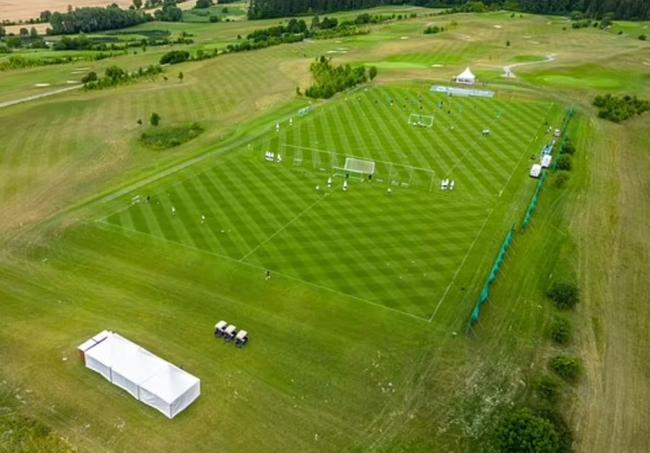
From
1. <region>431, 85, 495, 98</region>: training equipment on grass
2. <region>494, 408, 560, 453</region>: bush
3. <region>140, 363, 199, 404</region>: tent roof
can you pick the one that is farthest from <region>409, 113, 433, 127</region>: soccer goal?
<region>140, 363, 199, 404</region>: tent roof

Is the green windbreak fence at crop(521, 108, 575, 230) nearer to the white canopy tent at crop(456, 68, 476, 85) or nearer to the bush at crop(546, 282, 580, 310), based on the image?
the bush at crop(546, 282, 580, 310)

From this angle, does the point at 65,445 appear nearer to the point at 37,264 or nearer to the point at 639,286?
the point at 37,264

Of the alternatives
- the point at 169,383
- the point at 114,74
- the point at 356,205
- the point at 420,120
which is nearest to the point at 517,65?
the point at 420,120

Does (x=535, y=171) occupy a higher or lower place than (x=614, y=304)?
higher

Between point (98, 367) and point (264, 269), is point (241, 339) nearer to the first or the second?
point (98, 367)

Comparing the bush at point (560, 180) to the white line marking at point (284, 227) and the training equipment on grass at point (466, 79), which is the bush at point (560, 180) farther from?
the training equipment on grass at point (466, 79)

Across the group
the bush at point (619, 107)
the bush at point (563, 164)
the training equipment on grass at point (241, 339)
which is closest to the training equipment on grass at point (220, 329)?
the training equipment on grass at point (241, 339)
